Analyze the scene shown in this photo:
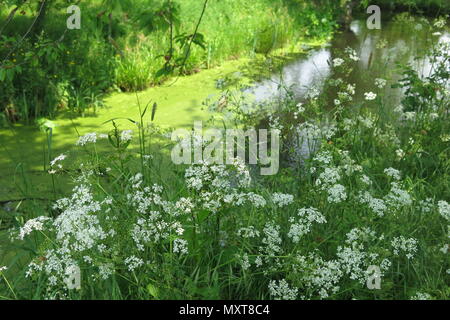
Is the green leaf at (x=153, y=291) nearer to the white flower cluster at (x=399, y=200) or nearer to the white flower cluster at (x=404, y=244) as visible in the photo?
the white flower cluster at (x=404, y=244)

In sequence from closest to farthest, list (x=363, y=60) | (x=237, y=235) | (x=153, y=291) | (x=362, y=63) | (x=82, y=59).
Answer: (x=153, y=291)
(x=237, y=235)
(x=82, y=59)
(x=362, y=63)
(x=363, y=60)

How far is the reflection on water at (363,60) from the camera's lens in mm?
5984

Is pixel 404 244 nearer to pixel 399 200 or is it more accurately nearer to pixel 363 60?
pixel 399 200

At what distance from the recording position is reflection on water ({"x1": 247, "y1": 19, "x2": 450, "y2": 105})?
5984 millimetres

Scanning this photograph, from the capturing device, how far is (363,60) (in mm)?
7867

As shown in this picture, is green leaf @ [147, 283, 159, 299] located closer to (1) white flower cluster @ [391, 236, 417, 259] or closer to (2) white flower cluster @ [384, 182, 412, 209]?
(1) white flower cluster @ [391, 236, 417, 259]

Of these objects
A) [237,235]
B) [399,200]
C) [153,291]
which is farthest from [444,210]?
[153,291]

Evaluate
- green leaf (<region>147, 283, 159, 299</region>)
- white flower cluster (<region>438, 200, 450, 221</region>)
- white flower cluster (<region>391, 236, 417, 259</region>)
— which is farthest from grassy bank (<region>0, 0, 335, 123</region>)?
white flower cluster (<region>391, 236, 417, 259</region>)

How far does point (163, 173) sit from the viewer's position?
404 centimetres

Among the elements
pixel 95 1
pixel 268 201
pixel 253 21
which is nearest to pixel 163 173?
pixel 268 201

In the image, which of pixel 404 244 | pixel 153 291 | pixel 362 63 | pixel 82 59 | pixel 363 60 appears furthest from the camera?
pixel 363 60

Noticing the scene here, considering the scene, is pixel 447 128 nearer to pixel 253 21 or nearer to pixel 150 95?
pixel 150 95

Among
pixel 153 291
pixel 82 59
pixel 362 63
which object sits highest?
pixel 82 59

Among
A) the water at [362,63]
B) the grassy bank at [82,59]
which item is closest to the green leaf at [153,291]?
the grassy bank at [82,59]
